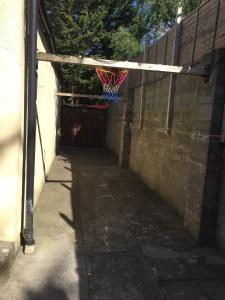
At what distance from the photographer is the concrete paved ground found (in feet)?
11.7

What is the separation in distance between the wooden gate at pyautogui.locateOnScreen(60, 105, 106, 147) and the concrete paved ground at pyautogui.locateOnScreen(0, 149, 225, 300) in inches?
416

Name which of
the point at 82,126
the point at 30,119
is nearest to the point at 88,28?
the point at 82,126

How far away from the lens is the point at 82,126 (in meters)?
17.8

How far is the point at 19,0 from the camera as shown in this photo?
12.4 feet

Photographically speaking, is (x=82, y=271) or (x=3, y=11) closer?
(x=3, y=11)

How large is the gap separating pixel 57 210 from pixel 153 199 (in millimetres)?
2317

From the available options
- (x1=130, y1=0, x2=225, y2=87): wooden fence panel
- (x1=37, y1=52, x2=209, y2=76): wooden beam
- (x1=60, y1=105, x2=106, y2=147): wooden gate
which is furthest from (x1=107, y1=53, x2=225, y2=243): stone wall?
(x1=60, y1=105, x2=106, y2=147): wooden gate

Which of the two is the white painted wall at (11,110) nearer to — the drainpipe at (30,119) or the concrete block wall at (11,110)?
the concrete block wall at (11,110)

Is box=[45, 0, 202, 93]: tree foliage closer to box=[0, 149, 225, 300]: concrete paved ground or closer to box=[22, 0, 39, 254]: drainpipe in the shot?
box=[0, 149, 225, 300]: concrete paved ground

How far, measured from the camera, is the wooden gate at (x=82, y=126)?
17547mm

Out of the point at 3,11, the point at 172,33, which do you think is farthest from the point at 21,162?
the point at 172,33

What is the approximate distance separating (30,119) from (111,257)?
214cm

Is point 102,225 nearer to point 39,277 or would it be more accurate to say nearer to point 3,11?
→ point 39,277

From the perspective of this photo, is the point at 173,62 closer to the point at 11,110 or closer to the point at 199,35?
Answer: the point at 199,35
